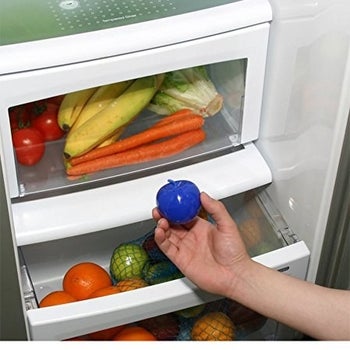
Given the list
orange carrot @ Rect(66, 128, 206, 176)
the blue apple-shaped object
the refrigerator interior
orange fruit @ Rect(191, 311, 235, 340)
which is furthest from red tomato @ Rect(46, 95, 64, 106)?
orange fruit @ Rect(191, 311, 235, 340)

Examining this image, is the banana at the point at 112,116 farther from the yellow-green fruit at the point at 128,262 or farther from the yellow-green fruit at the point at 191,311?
the yellow-green fruit at the point at 191,311

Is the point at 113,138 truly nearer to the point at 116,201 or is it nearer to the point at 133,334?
the point at 116,201

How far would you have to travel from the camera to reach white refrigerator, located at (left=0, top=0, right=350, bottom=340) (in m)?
1.14

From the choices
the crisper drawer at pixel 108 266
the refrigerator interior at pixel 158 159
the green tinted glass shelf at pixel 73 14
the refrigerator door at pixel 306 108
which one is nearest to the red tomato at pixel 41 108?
the refrigerator interior at pixel 158 159

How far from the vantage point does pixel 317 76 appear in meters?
1.17

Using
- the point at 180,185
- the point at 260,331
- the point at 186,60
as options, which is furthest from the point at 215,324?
the point at 186,60

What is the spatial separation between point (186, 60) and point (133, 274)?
1.24 ft

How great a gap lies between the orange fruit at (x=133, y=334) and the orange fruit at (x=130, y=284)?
78 millimetres

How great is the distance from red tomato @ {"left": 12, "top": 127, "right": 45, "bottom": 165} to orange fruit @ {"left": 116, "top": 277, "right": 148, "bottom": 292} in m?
0.24

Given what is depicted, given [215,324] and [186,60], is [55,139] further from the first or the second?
[215,324]

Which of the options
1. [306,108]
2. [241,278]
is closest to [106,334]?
[241,278]

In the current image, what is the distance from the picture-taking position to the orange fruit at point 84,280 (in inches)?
52.3

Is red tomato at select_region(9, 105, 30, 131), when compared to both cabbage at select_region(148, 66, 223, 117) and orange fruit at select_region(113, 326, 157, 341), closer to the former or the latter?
cabbage at select_region(148, 66, 223, 117)

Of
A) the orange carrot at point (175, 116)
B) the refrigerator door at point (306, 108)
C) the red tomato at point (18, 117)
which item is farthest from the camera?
the orange carrot at point (175, 116)
